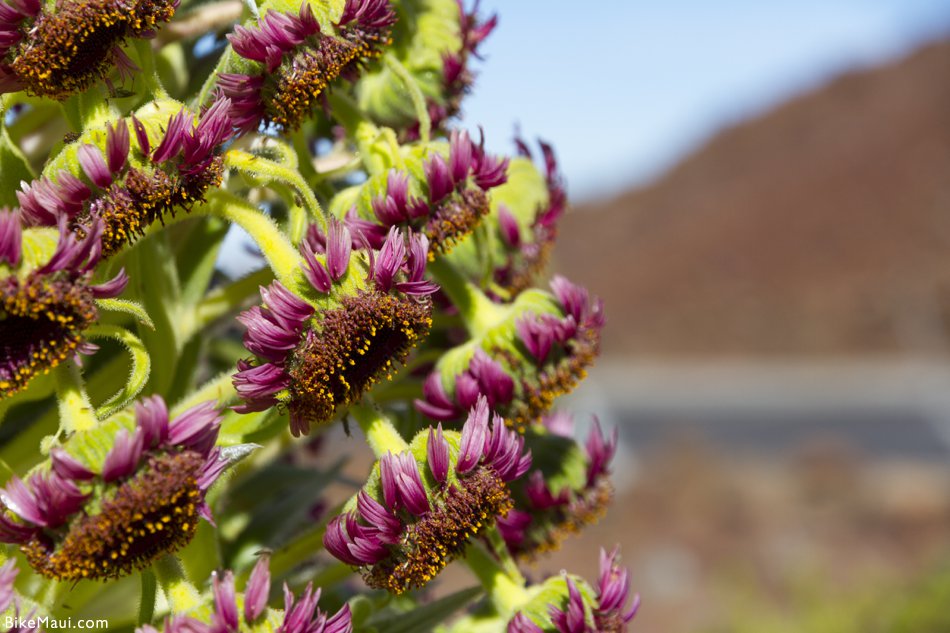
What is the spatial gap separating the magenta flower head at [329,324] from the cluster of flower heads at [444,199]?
99 mm

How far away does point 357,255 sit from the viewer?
0.99 m

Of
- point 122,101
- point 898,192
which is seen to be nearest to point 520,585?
point 122,101

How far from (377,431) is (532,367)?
0.26 metres

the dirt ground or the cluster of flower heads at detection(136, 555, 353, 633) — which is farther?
the dirt ground

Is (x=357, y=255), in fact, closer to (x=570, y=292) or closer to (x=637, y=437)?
(x=570, y=292)

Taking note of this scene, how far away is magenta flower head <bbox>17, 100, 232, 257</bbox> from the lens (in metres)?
0.91

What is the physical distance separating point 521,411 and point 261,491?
54 centimetres

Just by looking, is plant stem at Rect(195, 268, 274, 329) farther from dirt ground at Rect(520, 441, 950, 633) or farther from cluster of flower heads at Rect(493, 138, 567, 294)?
dirt ground at Rect(520, 441, 950, 633)

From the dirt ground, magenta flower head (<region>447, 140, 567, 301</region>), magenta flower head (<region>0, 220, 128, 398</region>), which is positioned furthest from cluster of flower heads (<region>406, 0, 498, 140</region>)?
the dirt ground

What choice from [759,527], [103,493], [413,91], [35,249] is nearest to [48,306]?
[35,249]

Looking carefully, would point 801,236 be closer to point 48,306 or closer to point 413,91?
point 413,91

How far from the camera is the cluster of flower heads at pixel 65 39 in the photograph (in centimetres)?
93

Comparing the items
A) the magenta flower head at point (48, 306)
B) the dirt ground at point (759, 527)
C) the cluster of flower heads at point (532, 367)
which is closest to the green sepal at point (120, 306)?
the magenta flower head at point (48, 306)

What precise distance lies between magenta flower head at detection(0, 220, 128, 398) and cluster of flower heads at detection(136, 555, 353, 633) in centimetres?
23
